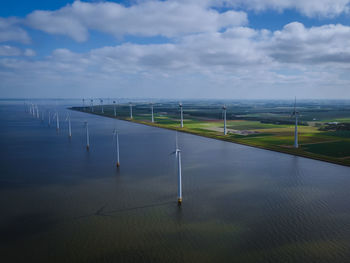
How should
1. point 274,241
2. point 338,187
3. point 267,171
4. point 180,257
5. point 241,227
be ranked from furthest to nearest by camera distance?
point 267,171
point 338,187
point 241,227
point 274,241
point 180,257

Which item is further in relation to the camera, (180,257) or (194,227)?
(194,227)

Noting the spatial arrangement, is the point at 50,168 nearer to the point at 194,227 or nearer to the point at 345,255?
the point at 194,227

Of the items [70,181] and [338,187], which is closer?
[338,187]

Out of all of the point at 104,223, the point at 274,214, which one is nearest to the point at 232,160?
the point at 274,214

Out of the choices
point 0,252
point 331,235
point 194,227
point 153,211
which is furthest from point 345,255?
point 0,252

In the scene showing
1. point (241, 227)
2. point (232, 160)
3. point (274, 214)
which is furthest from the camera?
point (232, 160)

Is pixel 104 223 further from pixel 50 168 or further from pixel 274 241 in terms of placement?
pixel 50 168
